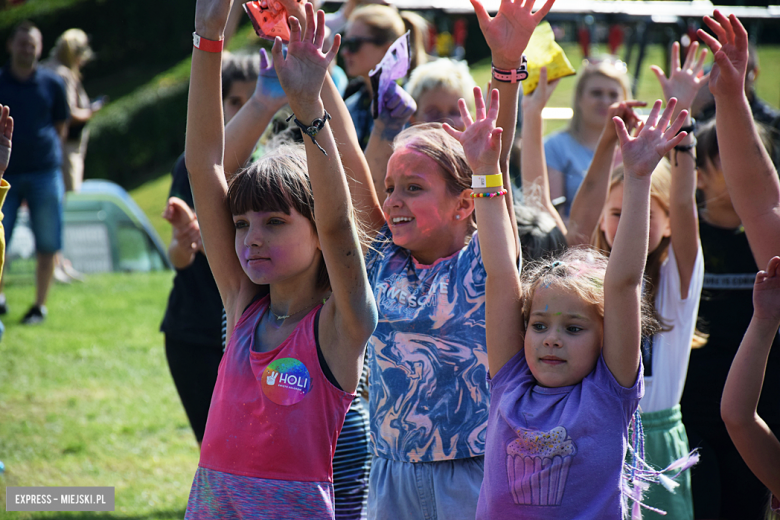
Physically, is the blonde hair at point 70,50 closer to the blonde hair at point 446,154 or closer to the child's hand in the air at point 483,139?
the blonde hair at point 446,154

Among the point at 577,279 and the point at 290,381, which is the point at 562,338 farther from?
the point at 290,381

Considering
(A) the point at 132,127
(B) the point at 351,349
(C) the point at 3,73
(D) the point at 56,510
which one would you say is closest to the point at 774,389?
(B) the point at 351,349

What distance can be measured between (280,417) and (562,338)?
729 mm

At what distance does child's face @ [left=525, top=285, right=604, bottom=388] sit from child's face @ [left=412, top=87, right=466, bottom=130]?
59.1 inches

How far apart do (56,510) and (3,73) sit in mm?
4456

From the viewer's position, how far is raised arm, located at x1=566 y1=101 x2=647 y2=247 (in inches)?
101

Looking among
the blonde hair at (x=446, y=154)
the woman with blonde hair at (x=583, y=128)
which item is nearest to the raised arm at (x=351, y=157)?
the blonde hair at (x=446, y=154)

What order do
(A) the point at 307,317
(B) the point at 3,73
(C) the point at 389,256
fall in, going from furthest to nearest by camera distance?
(B) the point at 3,73
(C) the point at 389,256
(A) the point at 307,317

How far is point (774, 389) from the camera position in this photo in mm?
2520

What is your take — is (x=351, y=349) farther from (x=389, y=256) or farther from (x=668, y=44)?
(x=668, y=44)

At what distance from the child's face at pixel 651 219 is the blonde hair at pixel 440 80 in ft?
2.83

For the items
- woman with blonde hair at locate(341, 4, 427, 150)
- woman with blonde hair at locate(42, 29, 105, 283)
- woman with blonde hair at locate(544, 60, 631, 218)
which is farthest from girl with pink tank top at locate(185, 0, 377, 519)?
woman with blonde hair at locate(42, 29, 105, 283)

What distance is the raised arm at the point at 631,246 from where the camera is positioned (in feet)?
5.56

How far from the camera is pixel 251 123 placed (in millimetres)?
2344
